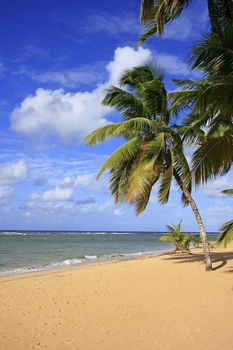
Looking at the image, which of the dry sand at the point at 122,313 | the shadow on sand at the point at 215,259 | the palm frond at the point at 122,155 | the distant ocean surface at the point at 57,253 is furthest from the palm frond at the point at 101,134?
the distant ocean surface at the point at 57,253

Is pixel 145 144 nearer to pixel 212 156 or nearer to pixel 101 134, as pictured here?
pixel 101 134

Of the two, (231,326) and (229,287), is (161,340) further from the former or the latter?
(229,287)

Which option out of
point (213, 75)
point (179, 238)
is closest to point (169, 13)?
point (213, 75)

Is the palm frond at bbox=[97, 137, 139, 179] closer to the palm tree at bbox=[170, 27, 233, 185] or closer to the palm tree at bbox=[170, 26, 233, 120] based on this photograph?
the palm tree at bbox=[170, 27, 233, 185]

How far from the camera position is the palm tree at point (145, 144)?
11797 millimetres

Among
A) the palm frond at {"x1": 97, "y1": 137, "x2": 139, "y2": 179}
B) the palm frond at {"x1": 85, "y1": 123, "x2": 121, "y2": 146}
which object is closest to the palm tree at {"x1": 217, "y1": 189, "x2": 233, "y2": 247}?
the palm frond at {"x1": 97, "y1": 137, "x2": 139, "y2": 179}

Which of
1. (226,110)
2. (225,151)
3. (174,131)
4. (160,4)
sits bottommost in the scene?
(225,151)

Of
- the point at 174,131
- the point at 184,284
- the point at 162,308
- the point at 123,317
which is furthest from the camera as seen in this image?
the point at 174,131

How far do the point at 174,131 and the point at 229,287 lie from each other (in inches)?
218

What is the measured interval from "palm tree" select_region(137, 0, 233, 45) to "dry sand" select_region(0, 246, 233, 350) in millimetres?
5779

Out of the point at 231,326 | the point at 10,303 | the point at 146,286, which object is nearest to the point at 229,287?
the point at 146,286

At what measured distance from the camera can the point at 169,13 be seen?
28.0ft

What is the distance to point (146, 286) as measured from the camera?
9758mm

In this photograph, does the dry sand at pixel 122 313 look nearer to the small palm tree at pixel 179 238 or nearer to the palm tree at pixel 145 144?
the palm tree at pixel 145 144
